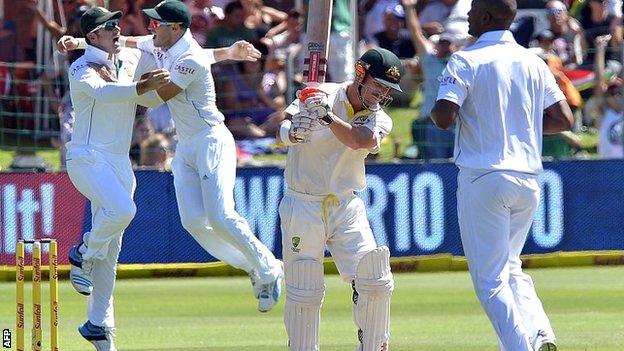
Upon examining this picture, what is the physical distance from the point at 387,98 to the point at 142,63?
255cm

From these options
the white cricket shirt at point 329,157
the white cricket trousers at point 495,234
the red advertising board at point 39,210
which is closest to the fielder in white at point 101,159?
the white cricket shirt at point 329,157

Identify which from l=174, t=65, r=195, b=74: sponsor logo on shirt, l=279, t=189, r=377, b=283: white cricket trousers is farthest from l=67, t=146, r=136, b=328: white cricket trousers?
l=279, t=189, r=377, b=283: white cricket trousers

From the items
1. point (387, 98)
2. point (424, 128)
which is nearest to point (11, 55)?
point (424, 128)

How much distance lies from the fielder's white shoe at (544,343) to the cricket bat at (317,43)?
5.66ft

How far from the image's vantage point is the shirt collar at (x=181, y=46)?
382 inches

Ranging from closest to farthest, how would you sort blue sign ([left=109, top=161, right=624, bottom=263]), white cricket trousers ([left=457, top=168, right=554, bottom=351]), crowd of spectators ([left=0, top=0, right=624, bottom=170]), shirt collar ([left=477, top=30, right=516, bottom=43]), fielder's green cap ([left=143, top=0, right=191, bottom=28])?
white cricket trousers ([left=457, top=168, right=554, bottom=351])
shirt collar ([left=477, top=30, right=516, bottom=43])
fielder's green cap ([left=143, top=0, right=191, bottom=28])
blue sign ([left=109, top=161, right=624, bottom=263])
crowd of spectators ([left=0, top=0, right=624, bottom=170])

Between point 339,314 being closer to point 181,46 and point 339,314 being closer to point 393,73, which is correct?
point 181,46

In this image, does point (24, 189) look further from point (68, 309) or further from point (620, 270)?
point (620, 270)

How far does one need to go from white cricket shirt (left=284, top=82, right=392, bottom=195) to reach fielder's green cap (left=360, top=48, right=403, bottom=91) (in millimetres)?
228

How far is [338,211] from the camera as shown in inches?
305

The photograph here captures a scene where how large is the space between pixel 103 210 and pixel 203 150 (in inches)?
48.8

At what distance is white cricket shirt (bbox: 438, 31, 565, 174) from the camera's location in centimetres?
Answer: 722

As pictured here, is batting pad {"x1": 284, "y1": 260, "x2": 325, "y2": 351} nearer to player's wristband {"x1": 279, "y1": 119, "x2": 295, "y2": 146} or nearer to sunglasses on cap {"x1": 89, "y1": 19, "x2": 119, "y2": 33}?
player's wristband {"x1": 279, "y1": 119, "x2": 295, "y2": 146}

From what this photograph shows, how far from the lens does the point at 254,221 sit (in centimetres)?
1402
